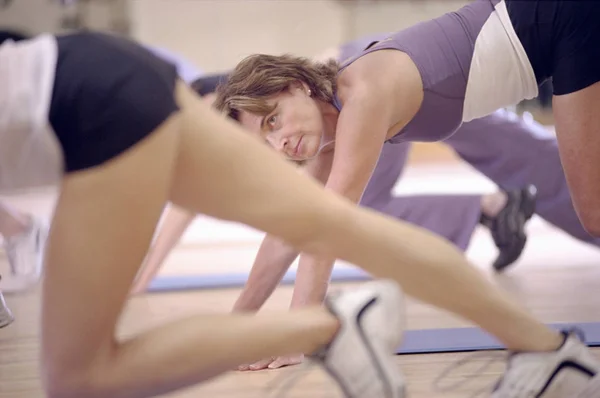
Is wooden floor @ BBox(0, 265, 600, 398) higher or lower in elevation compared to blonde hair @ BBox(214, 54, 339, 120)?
lower

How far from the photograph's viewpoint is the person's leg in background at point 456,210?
111 inches

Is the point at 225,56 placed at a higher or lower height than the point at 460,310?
lower

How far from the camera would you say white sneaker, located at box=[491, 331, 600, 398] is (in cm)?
135

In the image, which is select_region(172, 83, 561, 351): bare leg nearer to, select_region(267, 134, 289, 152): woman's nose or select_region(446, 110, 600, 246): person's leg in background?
select_region(267, 134, 289, 152): woman's nose

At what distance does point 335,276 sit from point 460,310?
1552 mm

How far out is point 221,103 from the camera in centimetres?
186

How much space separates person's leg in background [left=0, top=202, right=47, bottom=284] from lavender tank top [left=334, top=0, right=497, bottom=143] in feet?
5.30

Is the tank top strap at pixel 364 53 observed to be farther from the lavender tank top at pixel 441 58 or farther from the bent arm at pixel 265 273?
the bent arm at pixel 265 273

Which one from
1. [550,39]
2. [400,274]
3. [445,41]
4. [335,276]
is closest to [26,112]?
[400,274]

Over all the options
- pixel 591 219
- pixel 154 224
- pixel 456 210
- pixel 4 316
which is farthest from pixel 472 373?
pixel 4 316

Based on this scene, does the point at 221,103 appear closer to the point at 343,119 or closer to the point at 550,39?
the point at 343,119

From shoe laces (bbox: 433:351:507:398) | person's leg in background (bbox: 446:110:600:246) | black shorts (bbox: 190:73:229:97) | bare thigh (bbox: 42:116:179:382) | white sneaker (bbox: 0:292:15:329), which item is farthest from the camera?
person's leg in background (bbox: 446:110:600:246)

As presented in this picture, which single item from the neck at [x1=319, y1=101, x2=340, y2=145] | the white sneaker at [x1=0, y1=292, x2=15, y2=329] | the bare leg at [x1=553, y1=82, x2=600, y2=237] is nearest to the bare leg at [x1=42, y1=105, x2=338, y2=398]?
the neck at [x1=319, y1=101, x2=340, y2=145]

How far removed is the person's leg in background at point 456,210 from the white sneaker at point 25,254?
1.30 meters
